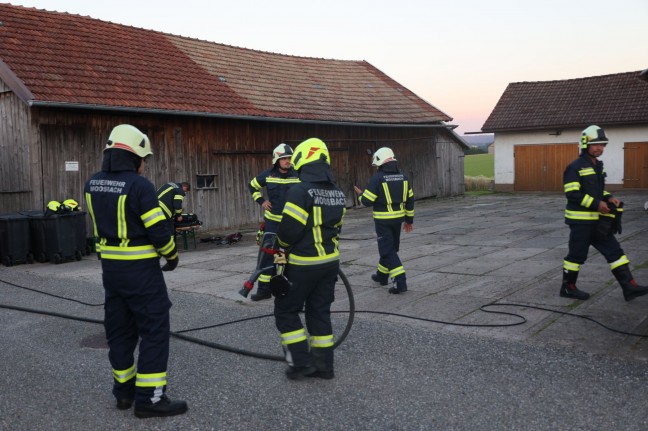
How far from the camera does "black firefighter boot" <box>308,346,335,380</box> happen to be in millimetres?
4965

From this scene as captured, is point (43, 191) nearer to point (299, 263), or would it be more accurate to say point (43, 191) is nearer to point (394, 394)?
point (299, 263)

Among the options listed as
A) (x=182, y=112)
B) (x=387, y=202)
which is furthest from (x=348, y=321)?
(x=182, y=112)

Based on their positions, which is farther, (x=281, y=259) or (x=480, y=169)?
(x=480, y=169)

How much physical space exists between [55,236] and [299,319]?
8380 millimetres

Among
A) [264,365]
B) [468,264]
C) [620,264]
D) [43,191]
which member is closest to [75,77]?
[43,191]

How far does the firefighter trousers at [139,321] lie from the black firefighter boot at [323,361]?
1.22 metres

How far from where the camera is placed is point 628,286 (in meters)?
6.83

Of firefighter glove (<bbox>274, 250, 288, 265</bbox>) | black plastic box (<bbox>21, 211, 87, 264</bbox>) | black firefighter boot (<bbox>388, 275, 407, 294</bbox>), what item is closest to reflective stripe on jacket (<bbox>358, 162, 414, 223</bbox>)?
black firefighter boot (<bbox>388, 275, 407, 294</bbox>)

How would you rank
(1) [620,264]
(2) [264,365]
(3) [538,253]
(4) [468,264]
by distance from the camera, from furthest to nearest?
1. (3) [538,253]
2. (4) [468,264]
3. (1) [620,264]
4. (2) [264,365]

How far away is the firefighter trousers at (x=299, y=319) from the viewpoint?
4.97 metres

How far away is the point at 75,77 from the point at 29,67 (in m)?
1.03

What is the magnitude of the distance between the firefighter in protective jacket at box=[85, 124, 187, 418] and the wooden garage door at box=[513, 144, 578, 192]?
26.0m

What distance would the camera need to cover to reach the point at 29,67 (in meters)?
13.5

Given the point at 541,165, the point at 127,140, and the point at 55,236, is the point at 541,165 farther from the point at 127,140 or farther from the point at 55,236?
the point at 127,140
